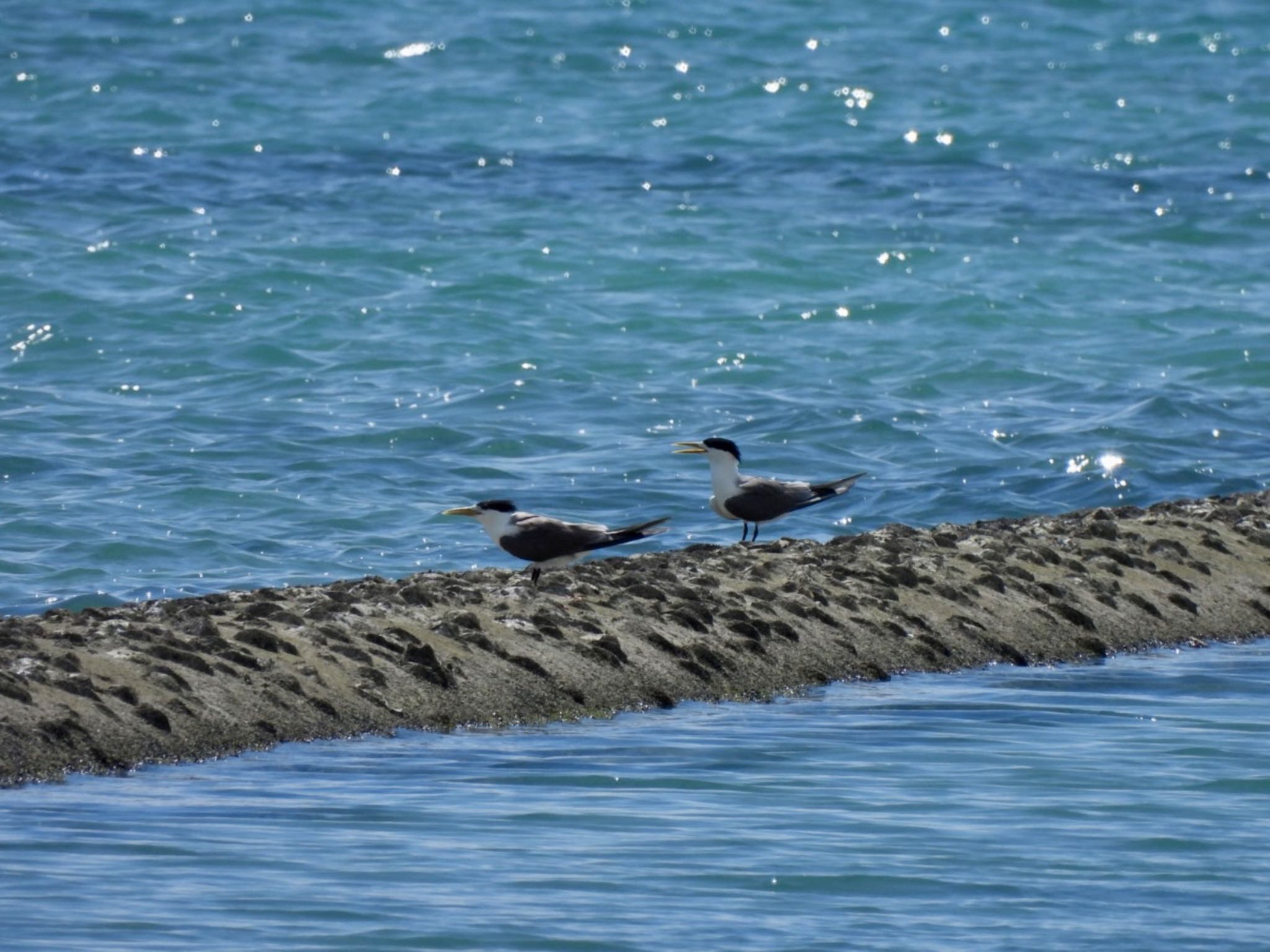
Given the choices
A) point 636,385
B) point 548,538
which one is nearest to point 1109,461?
point 636,385

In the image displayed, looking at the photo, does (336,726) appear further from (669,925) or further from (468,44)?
(468,44)

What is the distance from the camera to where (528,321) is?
2153 centimetres

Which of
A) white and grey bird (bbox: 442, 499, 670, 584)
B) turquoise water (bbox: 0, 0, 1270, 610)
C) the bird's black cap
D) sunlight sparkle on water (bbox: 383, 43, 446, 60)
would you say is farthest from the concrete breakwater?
sunlight sparkle on water (bbox: 383, 43, 446, 60)

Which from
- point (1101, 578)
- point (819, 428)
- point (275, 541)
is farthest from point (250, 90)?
point (1101, 578)

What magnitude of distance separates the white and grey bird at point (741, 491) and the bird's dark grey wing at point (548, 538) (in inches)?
51.5

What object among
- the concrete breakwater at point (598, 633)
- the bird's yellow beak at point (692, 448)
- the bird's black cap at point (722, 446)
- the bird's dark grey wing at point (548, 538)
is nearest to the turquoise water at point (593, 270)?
the bird's yellow beak at point (692, 448)

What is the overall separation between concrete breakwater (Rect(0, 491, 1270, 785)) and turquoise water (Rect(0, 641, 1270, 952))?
228 mm

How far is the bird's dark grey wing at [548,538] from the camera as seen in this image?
10062 mm

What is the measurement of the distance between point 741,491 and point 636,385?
292 inches

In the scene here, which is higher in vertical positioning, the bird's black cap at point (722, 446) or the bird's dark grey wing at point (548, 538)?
the bird's black cap at point (722, 446)

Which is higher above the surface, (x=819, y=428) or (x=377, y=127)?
(x=377, y=127)

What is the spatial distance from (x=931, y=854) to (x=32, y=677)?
3.12m

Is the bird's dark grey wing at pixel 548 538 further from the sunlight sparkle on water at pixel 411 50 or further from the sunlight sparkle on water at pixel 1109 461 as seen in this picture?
the sunlight sparkle on water at pixel 411 50

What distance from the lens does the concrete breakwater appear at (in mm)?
7555
